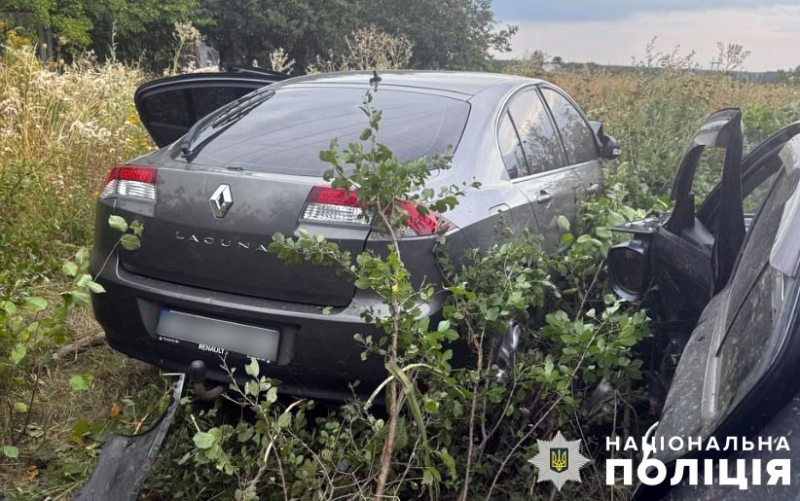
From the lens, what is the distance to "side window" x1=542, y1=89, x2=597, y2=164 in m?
4.84

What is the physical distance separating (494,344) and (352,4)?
32.4 meters

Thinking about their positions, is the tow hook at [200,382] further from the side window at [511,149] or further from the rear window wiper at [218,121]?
the side window at [511,149]

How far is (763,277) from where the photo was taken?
1.74m

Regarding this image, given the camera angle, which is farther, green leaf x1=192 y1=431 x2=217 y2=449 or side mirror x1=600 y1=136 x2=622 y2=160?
side mirror x1=600 y1=136 x2=622 y2=160

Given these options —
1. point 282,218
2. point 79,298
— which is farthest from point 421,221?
point 79,298

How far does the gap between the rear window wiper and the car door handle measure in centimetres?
150

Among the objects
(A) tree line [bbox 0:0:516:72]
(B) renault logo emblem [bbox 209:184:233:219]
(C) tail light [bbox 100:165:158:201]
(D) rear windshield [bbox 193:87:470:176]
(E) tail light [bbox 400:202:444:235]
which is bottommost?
(E) tail light [bbox 400:202:444:235]

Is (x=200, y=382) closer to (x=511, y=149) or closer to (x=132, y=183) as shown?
(x=132, y=183)

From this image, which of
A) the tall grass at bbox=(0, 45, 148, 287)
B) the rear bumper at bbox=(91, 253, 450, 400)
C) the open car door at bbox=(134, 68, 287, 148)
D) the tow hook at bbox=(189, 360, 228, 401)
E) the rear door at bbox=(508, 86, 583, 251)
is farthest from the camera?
the tall grass at bbox=(0, 45, 148, 287)

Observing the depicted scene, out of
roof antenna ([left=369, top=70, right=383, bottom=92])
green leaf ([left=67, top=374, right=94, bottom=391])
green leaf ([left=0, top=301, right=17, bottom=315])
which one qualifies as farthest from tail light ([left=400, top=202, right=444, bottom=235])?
green leaf ([left=0, top=301, right=17, bottom=315])

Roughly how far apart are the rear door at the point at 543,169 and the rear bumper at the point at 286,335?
115 centimetres

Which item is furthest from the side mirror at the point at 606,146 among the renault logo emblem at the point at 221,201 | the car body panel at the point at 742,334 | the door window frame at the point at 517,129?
the renault logo emblem at the point at 221,201

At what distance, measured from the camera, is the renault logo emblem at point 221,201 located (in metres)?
2.99

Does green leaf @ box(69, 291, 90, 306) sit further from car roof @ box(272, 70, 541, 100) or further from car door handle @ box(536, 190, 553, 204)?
car door handle @ box(536, 190, 553, 204)
